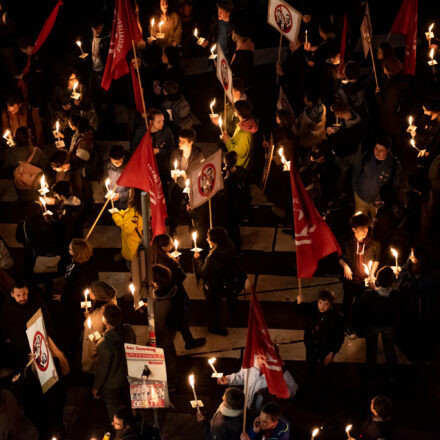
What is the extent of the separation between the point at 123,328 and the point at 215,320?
225cm

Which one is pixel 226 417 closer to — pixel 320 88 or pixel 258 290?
pixel 258 290

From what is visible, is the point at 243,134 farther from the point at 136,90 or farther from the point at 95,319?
the point at 95,319

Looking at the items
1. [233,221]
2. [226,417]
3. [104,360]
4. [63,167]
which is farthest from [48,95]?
[226,417]

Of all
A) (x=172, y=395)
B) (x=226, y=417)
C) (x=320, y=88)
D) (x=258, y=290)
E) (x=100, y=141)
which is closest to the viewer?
(x=226, y=417)

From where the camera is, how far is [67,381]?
10.8 m

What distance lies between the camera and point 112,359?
367 inches

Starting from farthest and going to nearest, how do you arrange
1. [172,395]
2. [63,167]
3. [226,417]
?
[63,167]
[172,395]
[226,417]

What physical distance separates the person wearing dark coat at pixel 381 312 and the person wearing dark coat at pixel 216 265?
6.13 feet

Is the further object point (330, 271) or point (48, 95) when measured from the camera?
point (48, 95)

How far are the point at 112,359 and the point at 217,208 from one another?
3.04m

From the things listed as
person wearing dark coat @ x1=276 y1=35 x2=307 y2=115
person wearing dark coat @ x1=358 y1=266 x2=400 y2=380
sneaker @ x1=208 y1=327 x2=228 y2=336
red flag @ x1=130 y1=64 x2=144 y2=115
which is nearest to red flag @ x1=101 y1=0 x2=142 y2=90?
red flag @ x1=130 y1=64 x2=144 y2=115

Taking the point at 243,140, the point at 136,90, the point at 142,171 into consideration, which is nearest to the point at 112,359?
the point at 142,171

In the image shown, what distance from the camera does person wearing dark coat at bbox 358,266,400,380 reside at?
31.3 ft

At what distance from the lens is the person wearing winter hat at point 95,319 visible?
9656 mm
